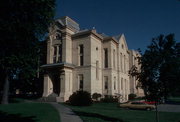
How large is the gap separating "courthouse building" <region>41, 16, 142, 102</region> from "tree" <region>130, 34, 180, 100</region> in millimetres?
19767

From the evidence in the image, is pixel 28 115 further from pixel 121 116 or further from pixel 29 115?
pixel 121 116

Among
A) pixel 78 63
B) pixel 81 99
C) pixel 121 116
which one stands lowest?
pixel 121 116

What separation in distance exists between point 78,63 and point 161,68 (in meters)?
24.2

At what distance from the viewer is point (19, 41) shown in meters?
10.1

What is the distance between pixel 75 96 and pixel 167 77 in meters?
16.0

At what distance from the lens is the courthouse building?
32.4m

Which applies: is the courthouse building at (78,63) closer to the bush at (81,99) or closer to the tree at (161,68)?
the bush at (81,99)

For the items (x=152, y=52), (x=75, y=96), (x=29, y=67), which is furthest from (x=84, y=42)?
(x=152, y=52)

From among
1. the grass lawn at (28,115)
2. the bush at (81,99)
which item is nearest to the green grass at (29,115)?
the grass lawn at (28,115)

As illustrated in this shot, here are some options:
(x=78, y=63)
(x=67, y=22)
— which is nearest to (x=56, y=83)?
(x=78, y=63)

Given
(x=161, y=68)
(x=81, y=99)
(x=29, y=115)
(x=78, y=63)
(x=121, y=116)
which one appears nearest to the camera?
(x=161, y=68)

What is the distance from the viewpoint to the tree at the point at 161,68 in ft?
35.0

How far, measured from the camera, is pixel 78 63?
1347 inches

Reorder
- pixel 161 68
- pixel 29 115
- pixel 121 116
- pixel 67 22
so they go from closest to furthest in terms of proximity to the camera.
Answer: pixel 161 68
pixel 29 115
pixel 121 116
pixel 67 22
